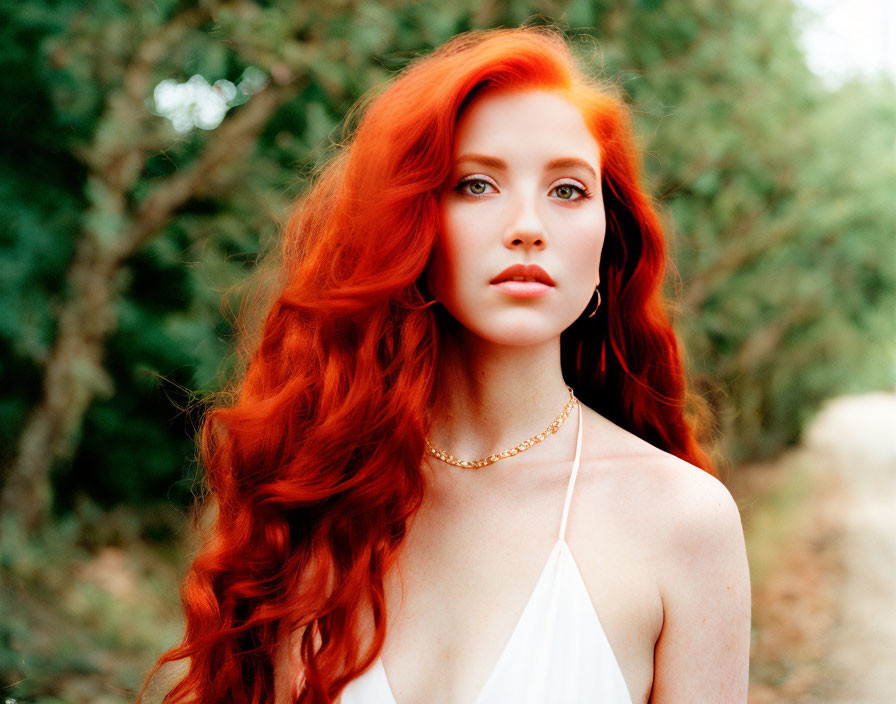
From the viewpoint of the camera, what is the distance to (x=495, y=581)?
69.0 inches

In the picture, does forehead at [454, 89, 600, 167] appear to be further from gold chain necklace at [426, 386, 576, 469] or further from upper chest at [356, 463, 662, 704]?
upper chest at [356, 463, 662, 704]

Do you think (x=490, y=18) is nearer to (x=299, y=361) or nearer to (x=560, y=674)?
(x=299, y=361)

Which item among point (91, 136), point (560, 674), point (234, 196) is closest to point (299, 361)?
point (560, 674)

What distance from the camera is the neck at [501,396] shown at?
6.13 feet

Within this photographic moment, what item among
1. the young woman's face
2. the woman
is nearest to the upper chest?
the woman

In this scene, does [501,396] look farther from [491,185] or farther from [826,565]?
[826,565]

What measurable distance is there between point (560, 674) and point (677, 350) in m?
0.83

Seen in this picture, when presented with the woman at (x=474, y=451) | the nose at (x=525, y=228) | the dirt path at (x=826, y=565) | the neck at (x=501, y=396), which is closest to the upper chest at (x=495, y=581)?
the woman at (x=474, y=451)

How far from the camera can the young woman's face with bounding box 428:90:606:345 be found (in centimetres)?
169

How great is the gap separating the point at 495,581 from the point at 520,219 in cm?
69

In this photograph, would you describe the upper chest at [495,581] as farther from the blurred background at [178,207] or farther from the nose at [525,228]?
the blurred background at [178,207]

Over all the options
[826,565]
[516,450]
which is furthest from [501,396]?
[826,565]

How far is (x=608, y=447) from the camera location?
1.88m

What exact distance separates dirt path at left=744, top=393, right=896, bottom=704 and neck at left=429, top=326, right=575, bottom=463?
211 cm
